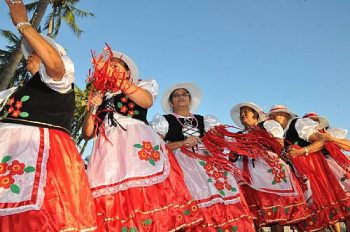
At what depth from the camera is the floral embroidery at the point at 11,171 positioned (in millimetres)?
2482

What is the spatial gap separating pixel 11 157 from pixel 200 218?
6.20ft

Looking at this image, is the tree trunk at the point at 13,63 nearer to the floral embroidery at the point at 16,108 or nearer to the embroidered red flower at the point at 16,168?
the floral embroidery at the point at 16,108

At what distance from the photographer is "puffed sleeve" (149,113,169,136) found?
4.51 metres

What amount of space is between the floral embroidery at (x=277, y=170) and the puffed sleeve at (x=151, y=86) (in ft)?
8.37

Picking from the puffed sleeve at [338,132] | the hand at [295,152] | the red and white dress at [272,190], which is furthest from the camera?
the puffed sleeve at [338,132]

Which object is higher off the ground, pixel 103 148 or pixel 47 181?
pixel 103 148

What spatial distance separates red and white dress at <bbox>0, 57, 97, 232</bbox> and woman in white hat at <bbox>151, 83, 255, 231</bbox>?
5.65ft

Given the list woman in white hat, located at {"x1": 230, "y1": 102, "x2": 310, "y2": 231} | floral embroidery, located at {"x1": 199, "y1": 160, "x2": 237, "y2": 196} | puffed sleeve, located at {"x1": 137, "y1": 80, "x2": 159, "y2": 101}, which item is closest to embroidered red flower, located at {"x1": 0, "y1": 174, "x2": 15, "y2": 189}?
puffed sleeve, located at {"x1": 137, "y1": 80, "x2": 159, "y2": 101}

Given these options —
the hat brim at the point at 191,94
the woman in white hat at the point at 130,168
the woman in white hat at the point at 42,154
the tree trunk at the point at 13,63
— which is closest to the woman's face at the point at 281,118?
→ the hat brim at the point at 191,94

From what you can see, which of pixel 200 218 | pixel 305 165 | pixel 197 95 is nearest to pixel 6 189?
pixel 200 218

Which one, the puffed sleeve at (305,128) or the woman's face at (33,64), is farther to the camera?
the puffed sleeve at (305,128)

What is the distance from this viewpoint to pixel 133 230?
118 inches

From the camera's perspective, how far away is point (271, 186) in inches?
217

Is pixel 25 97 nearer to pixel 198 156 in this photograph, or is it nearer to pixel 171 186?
pixel 171 186
